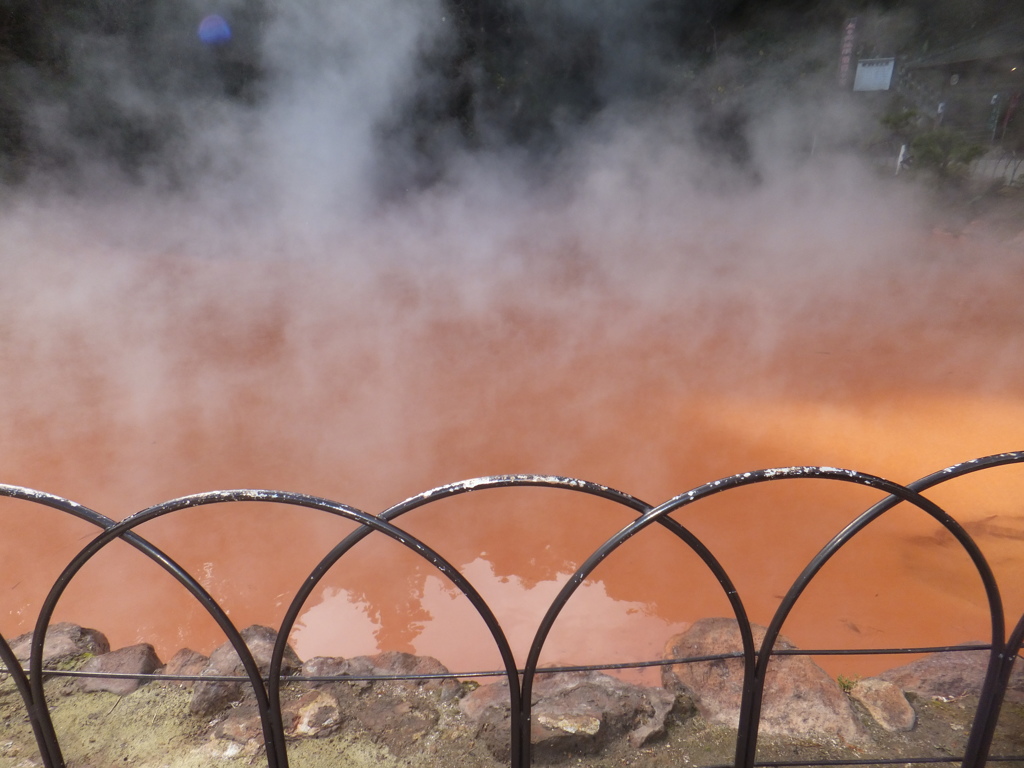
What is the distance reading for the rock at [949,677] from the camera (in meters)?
1.66

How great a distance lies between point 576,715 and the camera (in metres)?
1.52

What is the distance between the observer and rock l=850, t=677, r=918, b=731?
1.54 metres

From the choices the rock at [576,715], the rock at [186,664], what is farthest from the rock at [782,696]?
the rock at [186,664]

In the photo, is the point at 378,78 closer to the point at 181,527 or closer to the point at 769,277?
the point at 769,277

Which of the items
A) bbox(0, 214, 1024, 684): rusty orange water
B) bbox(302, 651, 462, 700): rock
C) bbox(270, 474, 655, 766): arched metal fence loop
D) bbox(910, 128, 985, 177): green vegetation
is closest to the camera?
bbox(270, 474, 655, 766): arched metal fence loop

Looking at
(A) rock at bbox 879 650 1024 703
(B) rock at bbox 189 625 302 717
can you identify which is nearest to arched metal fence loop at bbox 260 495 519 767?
(B) rock at bbox 189 625 302 717

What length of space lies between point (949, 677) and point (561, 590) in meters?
1.39

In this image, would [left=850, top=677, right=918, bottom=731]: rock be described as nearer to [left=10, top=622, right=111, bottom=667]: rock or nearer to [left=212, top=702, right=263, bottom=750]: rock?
[left=212, top=702, right=263, bottom=750]: rock

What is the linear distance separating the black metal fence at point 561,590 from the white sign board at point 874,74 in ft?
26.7

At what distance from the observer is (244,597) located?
261 cm

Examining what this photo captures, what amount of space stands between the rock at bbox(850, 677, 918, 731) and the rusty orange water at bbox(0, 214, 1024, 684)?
636mm

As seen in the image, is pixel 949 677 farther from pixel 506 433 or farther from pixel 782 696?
pixel 506 433

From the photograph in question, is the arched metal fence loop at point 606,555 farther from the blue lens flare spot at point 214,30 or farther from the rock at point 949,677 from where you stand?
the blue lens flare spot at point 214,30

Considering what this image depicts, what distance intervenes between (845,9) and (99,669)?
9.24 metres
